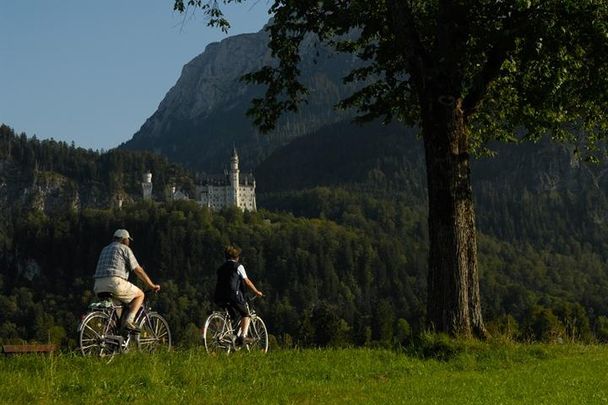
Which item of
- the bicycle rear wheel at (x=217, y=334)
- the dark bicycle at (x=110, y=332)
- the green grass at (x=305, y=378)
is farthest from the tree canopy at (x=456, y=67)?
the dark bicycle at (x=110, y=332)

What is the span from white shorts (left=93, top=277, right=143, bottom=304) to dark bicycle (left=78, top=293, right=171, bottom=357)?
121 mm

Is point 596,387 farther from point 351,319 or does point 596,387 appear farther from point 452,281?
point 351,319

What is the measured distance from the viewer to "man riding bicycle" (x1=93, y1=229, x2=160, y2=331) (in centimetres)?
1528

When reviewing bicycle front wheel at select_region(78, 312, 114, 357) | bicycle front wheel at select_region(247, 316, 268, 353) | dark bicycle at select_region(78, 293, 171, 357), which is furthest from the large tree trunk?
bicycle front wheel at select_region(78, 312, 114, 357)

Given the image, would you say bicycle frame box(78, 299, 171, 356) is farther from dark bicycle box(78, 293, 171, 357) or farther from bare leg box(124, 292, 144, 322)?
bare leg box(124, 292, 144, 322)

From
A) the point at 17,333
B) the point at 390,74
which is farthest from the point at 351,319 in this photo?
the point at 390,74

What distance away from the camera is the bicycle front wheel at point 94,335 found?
14.6 meters

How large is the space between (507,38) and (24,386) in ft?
40.7

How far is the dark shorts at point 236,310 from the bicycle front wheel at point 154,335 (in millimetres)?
1697

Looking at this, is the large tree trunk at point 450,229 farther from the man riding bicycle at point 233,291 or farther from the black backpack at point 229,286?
the black backpack at point 229,286

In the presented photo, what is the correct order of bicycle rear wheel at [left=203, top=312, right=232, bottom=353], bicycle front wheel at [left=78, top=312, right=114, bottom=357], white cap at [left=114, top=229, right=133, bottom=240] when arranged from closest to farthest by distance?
bicycle front wheel at [left=78, top=312, right=114, bottom=357] → white cap at [left=114, top=229, right=133, bottom=240] → bicycle rear wheel at [left=203, top=312, right=232, bottom=353]

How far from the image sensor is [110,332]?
15.2m

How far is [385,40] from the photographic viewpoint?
72.0 ft

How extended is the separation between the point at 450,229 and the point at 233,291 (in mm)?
5158
